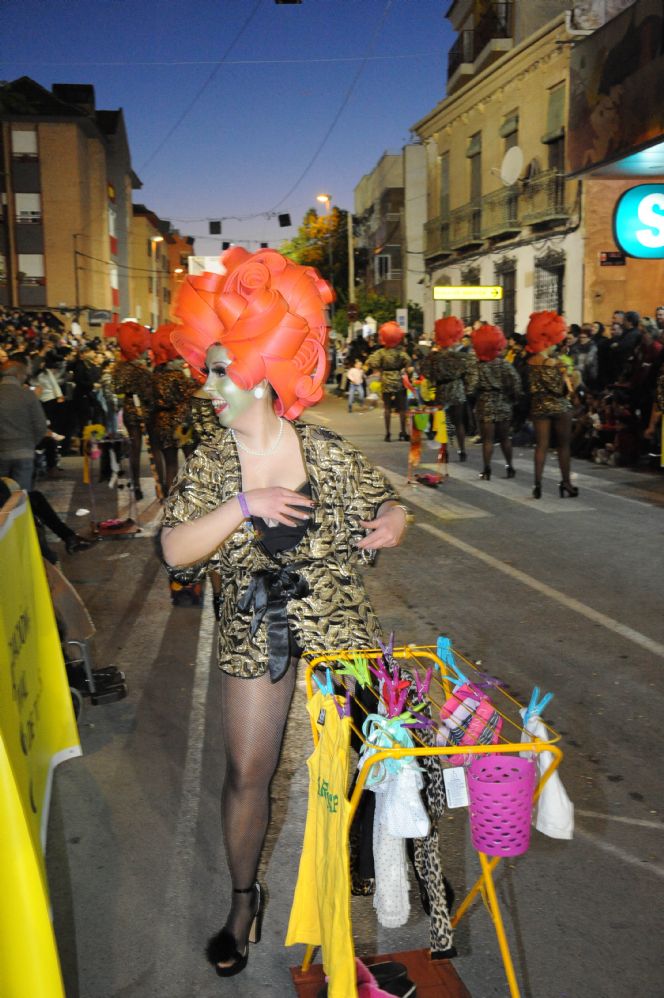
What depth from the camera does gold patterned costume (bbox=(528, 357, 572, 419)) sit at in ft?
34.2

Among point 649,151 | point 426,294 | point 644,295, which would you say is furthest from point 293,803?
point 426,294

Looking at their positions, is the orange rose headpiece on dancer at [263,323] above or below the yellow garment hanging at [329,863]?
above

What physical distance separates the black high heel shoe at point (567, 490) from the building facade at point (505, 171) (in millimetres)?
14534

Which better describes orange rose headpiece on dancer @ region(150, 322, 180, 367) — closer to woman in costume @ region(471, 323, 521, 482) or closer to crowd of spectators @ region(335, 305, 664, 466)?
woman in costume @ region(471, 323, 521, 482)

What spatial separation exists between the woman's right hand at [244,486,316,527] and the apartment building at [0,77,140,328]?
47998 millimetres

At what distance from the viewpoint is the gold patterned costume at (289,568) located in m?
2.73

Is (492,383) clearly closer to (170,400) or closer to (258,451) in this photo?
(170,400)

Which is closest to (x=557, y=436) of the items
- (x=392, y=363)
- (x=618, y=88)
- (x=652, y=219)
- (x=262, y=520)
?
(x=652, y=219)

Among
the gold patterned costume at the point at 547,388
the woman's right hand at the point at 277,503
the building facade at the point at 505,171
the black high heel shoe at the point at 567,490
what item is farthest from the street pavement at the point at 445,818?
the building facade at the point at 505,171

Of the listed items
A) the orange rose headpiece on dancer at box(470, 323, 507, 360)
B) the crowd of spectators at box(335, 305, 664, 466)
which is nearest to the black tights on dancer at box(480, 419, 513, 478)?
the crowd of spectators at box(335, 305, 664, 466)

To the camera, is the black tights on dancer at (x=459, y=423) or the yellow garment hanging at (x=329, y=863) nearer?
the yellow garment hanging at (x=329, y=863)

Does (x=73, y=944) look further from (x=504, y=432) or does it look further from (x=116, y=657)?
(x=504, y=432)

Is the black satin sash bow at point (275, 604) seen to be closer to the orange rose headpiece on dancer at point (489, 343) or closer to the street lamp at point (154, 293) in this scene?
the orange rose headpiece on dancer at point (489, 343)

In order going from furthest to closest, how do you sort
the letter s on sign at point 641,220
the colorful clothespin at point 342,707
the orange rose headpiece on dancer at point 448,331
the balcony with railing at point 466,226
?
the balcony with railing at point 466,226 < the orange rose headpiece on dancer at point 448,331 < the letter s on sign at point 641,220 < the colorful clothespin at point 342,707
